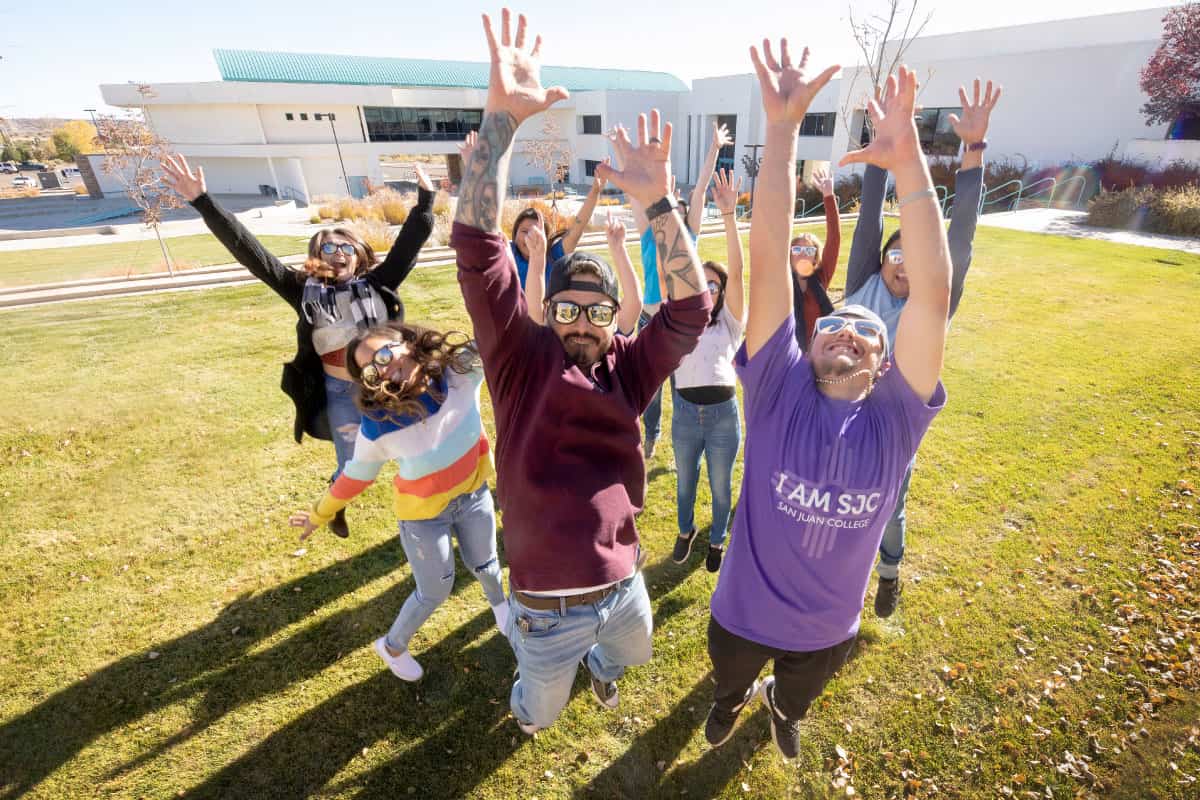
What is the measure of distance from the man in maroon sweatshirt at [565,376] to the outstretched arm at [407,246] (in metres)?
2.26

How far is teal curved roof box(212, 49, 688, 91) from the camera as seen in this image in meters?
42.7

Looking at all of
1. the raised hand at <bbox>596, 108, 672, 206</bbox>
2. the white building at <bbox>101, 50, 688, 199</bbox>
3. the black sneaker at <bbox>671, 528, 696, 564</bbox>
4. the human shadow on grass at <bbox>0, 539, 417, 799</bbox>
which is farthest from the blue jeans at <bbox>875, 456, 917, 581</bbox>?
the white building at <bbox>101, 50, 688, 199</bbox>

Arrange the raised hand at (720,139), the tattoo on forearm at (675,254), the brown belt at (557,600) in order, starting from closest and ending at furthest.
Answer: the tattoo on forearm at (675,254), the brown belt at (557,600), the raised hand at (720,139)

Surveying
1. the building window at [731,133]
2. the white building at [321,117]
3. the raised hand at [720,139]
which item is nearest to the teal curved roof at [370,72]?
the white building at [321,117]

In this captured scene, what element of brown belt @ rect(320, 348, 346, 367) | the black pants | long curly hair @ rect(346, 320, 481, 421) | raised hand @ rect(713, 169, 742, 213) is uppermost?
raised hand @ rect(713, 169, 742, 213)

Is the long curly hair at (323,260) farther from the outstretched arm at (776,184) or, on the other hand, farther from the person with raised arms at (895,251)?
the person with raised arms at (895,251)

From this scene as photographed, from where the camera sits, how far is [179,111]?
40.4m

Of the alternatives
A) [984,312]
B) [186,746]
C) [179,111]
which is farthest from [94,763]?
[179,111]

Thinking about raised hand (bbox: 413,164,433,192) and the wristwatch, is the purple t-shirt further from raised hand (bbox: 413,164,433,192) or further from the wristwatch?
raised hand (bbox: 413,164,433,192)

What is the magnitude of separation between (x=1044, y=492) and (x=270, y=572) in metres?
7.32

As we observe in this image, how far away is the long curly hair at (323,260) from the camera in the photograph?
3.96 metres

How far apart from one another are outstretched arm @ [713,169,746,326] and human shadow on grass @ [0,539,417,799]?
3368 millimetres

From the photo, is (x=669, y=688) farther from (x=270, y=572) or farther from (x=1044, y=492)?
(x=1044, y=492)

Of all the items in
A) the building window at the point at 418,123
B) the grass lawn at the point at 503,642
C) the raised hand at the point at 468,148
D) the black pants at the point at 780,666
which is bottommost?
the grass lawn at the point at 503,642
